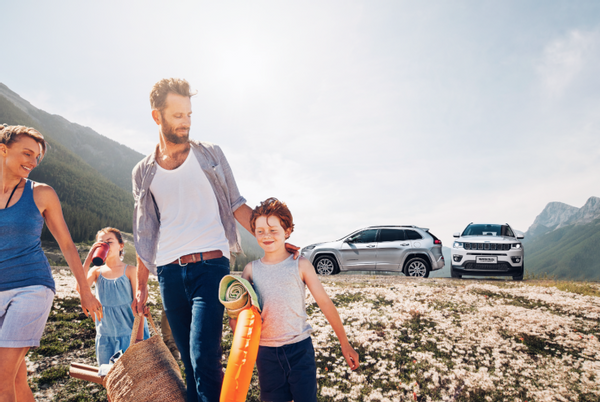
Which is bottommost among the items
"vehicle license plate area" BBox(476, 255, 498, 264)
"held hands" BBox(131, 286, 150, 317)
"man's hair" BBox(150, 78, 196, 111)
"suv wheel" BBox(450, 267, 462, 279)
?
"suv wheel" BBox(450, 267, 462, 279)

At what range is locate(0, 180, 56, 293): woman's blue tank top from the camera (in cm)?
240

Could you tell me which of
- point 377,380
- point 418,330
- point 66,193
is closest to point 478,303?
point 418,330

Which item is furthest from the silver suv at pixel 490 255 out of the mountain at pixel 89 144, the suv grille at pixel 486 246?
the mountain at pixel 89 144

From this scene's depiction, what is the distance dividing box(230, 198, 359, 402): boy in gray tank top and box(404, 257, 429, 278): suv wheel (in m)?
11.4

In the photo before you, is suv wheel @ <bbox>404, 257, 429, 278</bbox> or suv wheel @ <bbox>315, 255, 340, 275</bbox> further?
suv wheel @ <bbox>315, 255, 340, 275</bbox>

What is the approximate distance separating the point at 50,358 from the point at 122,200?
318ft

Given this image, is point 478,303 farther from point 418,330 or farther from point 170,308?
point 170,308

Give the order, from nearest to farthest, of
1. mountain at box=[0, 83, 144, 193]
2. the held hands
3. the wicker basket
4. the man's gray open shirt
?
1. the wicker basket
2. the man's gray open shirt
3. the held hands
4. mountain at box=[0, 83, 144, 193]

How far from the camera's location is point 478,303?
8375 millimetres

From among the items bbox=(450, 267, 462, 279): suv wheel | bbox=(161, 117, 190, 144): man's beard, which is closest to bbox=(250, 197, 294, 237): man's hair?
bbox=(161, 117, 190, 144): man's beard

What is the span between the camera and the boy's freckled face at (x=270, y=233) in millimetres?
2332

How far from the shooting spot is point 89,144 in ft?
519

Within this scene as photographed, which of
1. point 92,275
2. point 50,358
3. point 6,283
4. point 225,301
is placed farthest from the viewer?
point 50,358

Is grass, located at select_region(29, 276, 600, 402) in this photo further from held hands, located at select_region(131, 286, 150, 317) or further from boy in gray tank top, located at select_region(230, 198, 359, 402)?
boy in gray tank top, located at select_region(230, 198, 359, 402)
